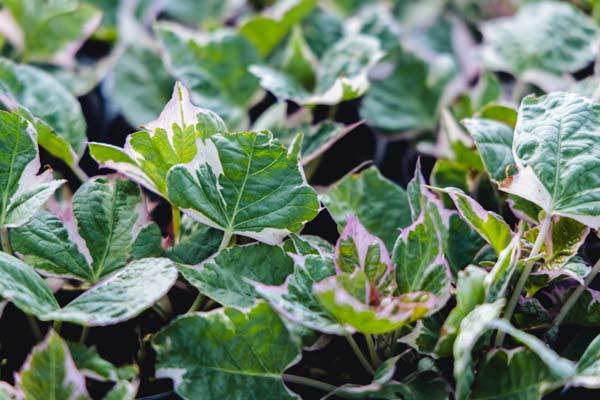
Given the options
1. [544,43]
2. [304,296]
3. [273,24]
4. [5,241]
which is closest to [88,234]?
[5,241]

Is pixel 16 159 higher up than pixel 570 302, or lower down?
higher up

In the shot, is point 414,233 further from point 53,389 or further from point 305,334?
point 53,389

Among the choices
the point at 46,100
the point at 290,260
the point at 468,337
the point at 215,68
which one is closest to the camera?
the point at 468,337

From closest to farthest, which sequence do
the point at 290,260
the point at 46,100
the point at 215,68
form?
the point at 290,260 < the point at 46,100 < the point at 215,68

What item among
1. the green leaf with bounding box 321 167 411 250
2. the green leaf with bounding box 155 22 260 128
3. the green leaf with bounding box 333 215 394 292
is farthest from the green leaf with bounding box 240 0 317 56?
the green leaf with bounding box 333 215 394 292

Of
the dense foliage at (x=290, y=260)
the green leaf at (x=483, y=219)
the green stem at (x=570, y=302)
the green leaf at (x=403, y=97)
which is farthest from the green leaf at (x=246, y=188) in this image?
the green leaf at (x=403, y=97)

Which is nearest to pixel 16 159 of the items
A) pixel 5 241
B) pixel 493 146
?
pixel 5 241

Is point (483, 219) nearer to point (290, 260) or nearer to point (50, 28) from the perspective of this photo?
point (290, 260)

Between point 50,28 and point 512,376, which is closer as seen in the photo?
point 512,376
